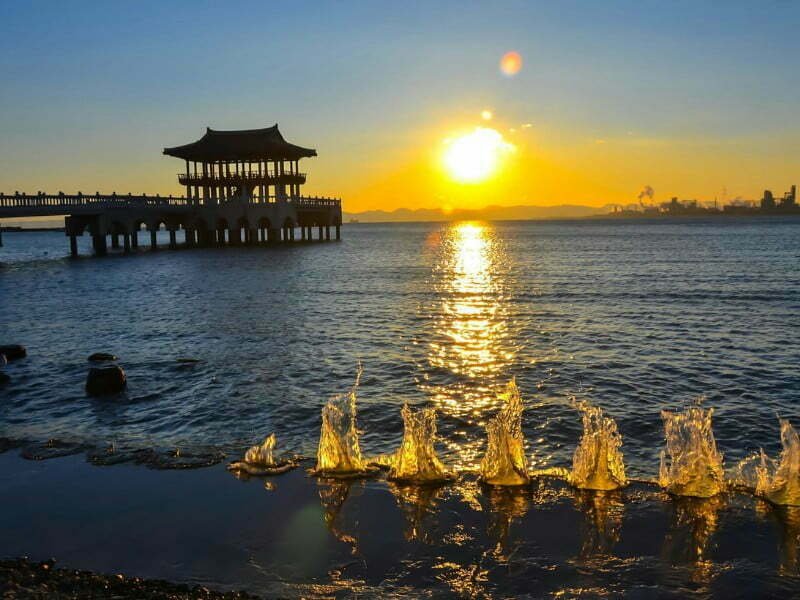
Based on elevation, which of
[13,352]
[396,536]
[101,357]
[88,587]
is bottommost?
[396,536]

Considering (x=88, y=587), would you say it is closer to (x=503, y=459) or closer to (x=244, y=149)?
(x=503, y=459)

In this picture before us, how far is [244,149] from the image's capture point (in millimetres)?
74625

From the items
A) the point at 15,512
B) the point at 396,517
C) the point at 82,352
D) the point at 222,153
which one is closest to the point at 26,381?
the point at 82,352

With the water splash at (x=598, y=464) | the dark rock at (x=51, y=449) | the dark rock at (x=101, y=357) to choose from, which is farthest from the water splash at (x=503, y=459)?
the dark rock at (x=101, y=357)

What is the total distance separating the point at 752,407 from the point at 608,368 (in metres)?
4.27

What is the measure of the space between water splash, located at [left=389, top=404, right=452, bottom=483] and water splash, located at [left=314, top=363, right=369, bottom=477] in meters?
0.58

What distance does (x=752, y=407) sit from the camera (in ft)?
46.1

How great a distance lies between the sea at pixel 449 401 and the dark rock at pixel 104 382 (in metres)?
0.58

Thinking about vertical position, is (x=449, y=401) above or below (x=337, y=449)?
below

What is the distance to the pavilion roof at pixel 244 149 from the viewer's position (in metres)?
74.9

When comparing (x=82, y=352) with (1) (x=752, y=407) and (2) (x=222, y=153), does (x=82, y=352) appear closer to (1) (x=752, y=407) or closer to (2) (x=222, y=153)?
(1) (x=752, y=407)

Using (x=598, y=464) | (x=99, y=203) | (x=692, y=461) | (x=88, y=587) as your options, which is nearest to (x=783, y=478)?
(x=692, y=461)

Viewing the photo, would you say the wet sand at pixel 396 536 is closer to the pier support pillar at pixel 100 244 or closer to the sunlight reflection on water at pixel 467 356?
the sunlight reflection on water at pixel 467 356

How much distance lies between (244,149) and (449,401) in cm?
6504
